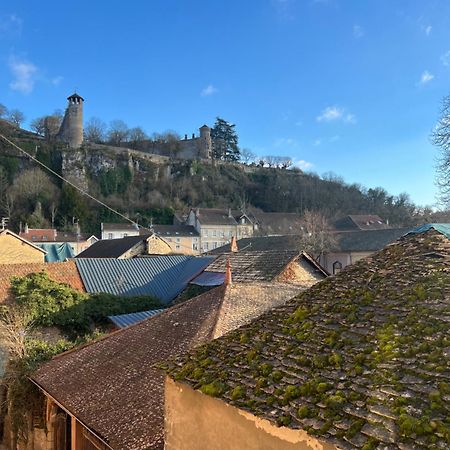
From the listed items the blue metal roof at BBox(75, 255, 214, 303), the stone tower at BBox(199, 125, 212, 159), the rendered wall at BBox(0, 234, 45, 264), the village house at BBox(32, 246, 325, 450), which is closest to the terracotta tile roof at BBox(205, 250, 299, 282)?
the village house at BBox(32, 246, 325, 450)

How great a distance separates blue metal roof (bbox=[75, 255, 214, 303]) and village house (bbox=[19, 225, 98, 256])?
3730 cm

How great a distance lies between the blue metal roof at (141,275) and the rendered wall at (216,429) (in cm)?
1617

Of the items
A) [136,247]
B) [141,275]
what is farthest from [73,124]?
[141,275]

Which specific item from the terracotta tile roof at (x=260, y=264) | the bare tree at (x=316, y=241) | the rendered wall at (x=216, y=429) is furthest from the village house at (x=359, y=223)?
the rendered wall at (x=216, y=429)

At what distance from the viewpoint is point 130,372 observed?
930cm

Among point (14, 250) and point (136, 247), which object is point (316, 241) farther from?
point (14, 250)

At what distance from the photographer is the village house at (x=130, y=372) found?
296 inches

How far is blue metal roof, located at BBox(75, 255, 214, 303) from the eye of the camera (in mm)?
22453

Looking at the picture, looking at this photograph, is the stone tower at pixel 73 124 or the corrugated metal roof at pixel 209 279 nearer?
the corrugated metal roof at pixel 209 279

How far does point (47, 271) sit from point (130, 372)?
14031 mm

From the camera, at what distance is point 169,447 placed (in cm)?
558

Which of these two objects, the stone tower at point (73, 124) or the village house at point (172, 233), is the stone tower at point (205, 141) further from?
the village house at point (172, 233)

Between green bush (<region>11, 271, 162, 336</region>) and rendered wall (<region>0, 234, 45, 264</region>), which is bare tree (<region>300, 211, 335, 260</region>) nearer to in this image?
rendered wall (<region>0, 234, 45, 264</region>)

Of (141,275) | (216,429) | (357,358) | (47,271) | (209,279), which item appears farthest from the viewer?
(141,275)
